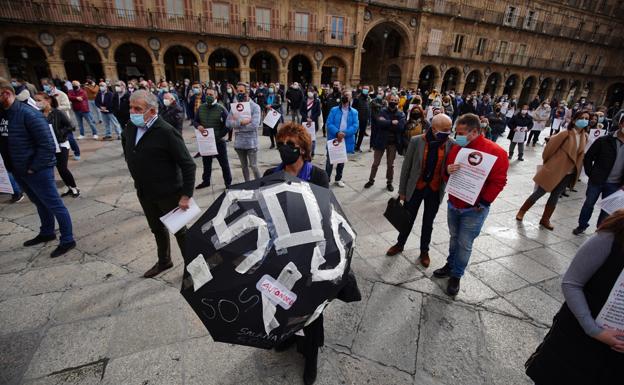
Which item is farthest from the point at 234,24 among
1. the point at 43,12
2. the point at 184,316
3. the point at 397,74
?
the point at 184,316

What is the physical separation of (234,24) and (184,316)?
2245 centimetres

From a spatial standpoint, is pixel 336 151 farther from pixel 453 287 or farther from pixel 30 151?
pixel 30 151

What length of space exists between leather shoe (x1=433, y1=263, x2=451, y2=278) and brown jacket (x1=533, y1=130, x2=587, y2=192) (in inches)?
98.9

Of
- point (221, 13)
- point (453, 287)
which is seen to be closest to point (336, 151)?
point (453, 287)

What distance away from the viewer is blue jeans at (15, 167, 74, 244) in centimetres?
317

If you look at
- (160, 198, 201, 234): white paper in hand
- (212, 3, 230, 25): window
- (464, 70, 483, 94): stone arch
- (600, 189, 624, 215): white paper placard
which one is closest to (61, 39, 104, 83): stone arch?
(212, 3, 230, 25): window

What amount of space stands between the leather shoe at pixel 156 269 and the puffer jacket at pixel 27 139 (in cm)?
167

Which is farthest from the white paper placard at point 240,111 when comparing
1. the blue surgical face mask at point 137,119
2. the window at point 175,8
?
the window at point 175,8

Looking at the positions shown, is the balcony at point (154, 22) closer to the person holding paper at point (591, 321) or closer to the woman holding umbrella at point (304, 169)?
the woman holding umbrella at point (304, 169)

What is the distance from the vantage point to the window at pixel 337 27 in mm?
22266

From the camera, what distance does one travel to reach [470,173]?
258 cm

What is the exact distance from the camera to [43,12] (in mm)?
16828

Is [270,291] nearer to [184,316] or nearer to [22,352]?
[184,316]

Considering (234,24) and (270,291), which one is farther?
(234,24)
